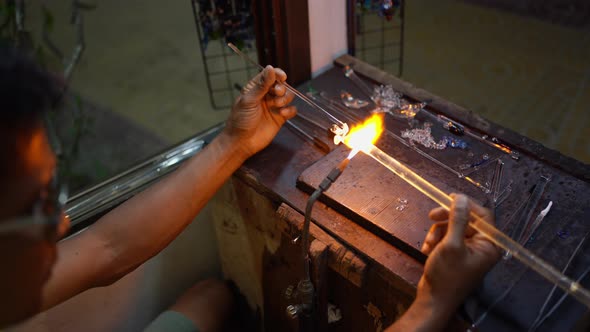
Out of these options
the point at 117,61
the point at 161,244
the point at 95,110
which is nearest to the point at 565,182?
the point at 161,244

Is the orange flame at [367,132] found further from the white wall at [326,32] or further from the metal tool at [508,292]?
the metal tool at [508,292]

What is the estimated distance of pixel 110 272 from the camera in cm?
164

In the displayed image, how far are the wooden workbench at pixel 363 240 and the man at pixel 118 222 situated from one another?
110 millimetres

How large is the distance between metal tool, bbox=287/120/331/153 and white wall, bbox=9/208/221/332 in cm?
65

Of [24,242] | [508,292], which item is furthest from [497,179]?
[24,242]

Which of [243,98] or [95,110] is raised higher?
[243,98]

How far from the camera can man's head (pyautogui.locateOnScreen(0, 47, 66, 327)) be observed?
851 mm

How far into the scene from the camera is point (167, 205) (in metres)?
1.70

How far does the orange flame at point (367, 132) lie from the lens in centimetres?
155

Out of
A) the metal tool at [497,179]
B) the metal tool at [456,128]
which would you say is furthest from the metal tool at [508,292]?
the metal tool at [456,128]

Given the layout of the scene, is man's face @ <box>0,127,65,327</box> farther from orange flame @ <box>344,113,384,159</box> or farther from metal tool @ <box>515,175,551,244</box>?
metal tool @ <box>515,175,551,244</box>

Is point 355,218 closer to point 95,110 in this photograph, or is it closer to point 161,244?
point 161,244

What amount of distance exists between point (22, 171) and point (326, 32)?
61.2 inches

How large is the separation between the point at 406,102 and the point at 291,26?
55 centimetres
